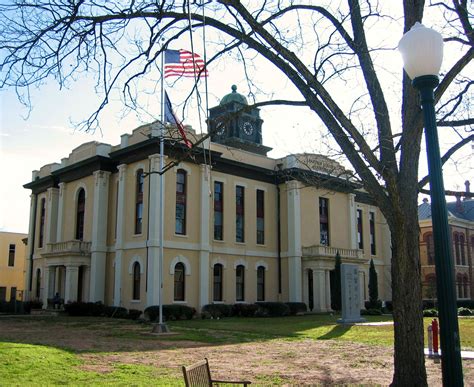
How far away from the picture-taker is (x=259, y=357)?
1545 centimetres

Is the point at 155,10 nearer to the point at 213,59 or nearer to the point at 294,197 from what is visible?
the point at 213,59

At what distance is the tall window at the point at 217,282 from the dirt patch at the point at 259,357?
707 inches

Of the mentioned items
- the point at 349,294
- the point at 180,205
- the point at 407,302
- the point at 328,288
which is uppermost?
the point at 180,205

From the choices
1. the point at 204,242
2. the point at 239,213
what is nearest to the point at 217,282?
the point at 204,242

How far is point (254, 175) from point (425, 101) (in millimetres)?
37632

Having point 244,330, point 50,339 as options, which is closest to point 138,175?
point 244,330

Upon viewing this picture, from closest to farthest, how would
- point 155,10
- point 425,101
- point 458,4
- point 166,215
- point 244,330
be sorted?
point 425,101, point 458,4, point 155,10, point 244,330, point 166,215

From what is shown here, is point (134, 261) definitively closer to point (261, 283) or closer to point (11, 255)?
point (261, 283)

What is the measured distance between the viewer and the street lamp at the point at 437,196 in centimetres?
507

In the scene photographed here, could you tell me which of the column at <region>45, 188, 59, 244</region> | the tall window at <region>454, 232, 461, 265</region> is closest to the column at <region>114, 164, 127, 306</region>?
the column at <region>45, 188, 59, 244</region>

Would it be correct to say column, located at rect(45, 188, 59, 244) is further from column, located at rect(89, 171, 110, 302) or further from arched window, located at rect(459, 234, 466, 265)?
arched window, located at rect(459, 234, 466, 265)

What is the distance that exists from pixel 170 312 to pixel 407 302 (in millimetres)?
→ 26707

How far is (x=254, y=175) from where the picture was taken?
43.3 meters

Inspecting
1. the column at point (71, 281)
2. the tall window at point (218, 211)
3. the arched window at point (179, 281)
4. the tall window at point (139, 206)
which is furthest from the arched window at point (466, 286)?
the column at point (71, 281)
